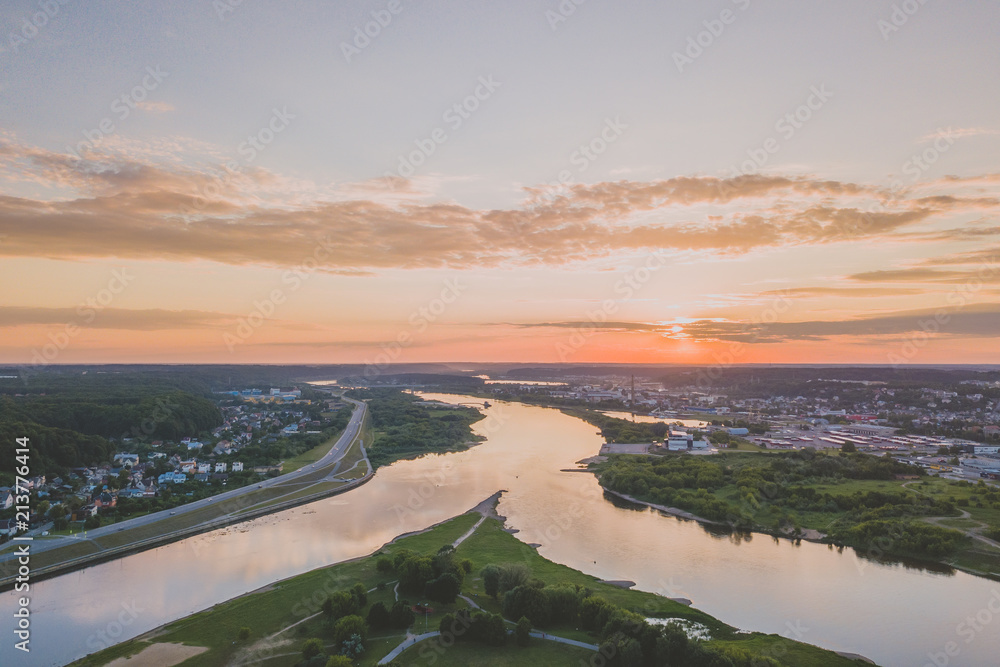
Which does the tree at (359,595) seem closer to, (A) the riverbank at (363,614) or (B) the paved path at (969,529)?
(A) the riverbank at (363,614)

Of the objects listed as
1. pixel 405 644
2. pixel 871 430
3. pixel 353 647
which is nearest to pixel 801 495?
pixel 405 644

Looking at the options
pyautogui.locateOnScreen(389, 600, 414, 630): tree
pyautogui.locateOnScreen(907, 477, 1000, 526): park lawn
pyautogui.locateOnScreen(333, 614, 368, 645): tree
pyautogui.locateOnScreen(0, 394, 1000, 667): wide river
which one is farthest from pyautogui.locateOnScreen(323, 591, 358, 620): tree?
pyautogui.locateOnScreen(907, 477, 1000, 526): park lawn

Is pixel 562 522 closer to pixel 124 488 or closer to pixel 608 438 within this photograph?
pixel 124 488

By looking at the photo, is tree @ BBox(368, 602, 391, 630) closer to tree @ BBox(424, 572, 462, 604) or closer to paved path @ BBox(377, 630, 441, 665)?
paved path @ BBox(377, 630, 441, 665)

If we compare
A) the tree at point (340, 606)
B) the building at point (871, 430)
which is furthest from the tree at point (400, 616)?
the building at point (871, 430)

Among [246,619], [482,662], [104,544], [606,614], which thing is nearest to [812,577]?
[606,614]

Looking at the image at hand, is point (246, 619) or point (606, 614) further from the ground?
point (606, 614)

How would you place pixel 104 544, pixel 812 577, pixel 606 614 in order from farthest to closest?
pixel 104 544 < pixel 812 577 < pixel 606 614
